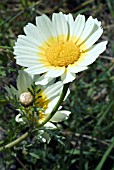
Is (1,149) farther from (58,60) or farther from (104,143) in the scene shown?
(104,143)

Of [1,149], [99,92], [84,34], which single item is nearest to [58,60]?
[84,34]

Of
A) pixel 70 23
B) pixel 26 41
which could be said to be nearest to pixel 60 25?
pixel 70 23

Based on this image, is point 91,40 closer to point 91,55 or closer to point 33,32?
point 91,55

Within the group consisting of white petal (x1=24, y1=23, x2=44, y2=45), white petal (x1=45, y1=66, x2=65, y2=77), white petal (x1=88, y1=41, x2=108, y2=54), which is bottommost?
white petal (x1=45, y1=66, x2=65, y2=77)

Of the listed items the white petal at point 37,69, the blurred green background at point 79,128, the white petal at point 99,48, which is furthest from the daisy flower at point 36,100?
the blurred green background at point 79,128

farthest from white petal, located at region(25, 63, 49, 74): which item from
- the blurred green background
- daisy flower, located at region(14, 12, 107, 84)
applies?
the blurred green background

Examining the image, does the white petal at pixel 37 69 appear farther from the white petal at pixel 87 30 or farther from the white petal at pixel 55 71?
the white petal at pixel 87 30

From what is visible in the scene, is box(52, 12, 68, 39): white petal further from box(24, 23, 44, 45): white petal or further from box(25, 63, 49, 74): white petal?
box(25, 63, 49, 74): white petal
